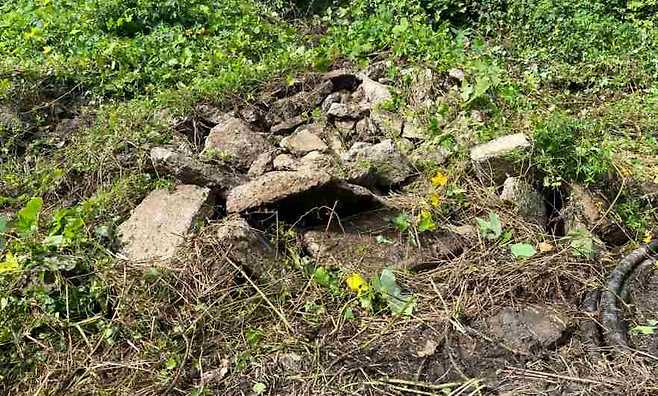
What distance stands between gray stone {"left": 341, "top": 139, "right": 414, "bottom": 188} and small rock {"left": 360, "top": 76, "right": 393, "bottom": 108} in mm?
716

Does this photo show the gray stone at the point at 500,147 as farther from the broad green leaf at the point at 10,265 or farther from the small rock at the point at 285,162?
the broad green leaf at the point at 10,265

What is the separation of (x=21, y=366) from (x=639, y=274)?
2961 mm

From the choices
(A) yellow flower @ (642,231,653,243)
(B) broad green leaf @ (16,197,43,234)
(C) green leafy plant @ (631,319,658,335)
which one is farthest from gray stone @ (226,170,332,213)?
(A) yellow flower @ (642,231,653,243)

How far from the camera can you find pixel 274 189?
3564 millimetres

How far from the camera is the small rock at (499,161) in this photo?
3.96 meters

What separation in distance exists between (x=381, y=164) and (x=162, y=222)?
1313 millimetres

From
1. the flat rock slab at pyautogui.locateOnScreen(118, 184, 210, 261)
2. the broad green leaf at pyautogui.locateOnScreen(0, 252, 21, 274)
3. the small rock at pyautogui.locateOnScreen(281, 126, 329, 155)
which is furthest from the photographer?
the small rock at pyautogui.locateOnScreen(281, 126, 329, 155)

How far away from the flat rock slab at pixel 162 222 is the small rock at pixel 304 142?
82cm

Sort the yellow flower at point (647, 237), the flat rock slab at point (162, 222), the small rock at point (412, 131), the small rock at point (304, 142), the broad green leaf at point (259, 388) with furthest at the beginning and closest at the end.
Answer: the small rock at point (412, 131)
the small rock at point (304, 142)
the yellow flower at point (647, 237)
the flat rock slab at point (162, 222)
the broad green leaf at point (259, 388)

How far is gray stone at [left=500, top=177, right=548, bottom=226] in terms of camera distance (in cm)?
383

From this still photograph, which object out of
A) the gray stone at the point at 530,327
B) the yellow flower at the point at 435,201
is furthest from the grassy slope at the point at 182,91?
the gray stone at the point at 530,327

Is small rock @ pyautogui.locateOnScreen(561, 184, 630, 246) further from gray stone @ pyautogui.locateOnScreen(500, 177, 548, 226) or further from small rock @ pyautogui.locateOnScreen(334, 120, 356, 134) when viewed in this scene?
small rock @ pyautogui.locateOnScreen(334, 120, 356, 134)

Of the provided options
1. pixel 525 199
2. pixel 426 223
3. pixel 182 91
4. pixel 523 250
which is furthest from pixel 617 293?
pixel 182 91

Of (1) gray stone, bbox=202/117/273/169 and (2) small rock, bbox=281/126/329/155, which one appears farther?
(2) small rock, bbox=281/126/329/155
